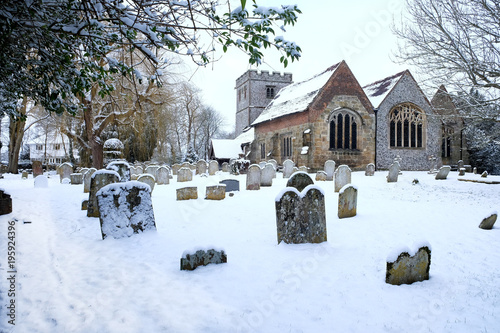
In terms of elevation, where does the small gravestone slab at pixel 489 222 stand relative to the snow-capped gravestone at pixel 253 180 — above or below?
below

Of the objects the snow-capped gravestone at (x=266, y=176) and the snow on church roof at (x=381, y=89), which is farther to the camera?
the snow on church roof at (x=381, y=89)

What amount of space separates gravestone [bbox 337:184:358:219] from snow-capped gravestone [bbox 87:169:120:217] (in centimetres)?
512

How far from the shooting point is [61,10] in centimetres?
335

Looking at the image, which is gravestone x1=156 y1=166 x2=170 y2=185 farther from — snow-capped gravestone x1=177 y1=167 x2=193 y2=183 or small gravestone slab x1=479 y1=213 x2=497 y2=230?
small gravestone slab x1=479 y1=213 x2=497 y2=230

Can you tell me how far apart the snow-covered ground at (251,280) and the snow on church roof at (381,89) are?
19110mm

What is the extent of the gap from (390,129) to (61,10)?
78.9 ft

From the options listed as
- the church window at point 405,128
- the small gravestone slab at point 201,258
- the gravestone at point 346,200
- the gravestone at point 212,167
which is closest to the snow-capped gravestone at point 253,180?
the gravestone at point 346,200

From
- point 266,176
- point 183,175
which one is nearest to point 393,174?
point 266,176

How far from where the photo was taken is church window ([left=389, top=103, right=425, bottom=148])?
77.8 ft

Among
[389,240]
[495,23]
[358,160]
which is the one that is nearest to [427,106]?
[358,160]

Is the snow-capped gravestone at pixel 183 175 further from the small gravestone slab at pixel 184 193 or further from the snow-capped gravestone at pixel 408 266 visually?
the snow-capped gravestone at pixel 408 266

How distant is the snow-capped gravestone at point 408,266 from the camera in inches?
137

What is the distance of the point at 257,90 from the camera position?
4384cm

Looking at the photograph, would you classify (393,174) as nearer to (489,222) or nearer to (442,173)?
(442,173)
